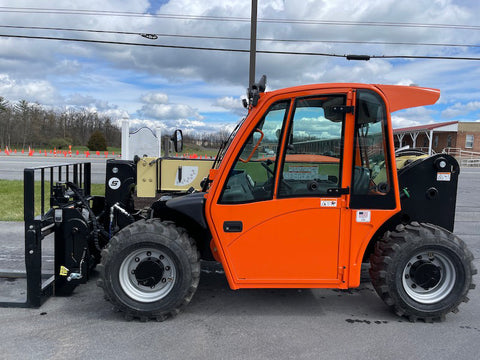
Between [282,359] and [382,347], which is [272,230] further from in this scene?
[382,347]

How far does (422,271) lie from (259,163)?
1.94 meters

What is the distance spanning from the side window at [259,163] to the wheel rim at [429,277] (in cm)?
165

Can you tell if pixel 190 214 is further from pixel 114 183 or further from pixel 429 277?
pixel 429 277

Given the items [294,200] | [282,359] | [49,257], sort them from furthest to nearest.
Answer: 1. [49,257]
2. [294,200]
3. [282,359]

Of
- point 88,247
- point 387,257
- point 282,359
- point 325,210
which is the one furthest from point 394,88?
point 88,247

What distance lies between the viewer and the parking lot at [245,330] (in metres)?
3.14

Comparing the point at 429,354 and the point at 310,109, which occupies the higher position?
the point at 310,109

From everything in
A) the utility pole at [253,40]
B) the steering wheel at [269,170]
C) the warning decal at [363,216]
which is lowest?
the warning decal at [363,216]

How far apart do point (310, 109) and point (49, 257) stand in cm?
437

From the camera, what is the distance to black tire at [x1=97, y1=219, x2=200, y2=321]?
143 inches

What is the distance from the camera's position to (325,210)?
3551 millimetres

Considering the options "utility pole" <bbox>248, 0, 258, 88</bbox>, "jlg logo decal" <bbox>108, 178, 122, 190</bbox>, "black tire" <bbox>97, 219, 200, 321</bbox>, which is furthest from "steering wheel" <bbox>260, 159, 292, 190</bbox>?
"utility pole" <bbox>248, 0, 258, 88</bbox>

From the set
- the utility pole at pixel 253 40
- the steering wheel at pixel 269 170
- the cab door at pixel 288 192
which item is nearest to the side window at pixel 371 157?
the cab door at pixel 288 192

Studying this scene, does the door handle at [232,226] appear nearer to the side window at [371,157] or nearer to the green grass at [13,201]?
the side window at [371,157]
